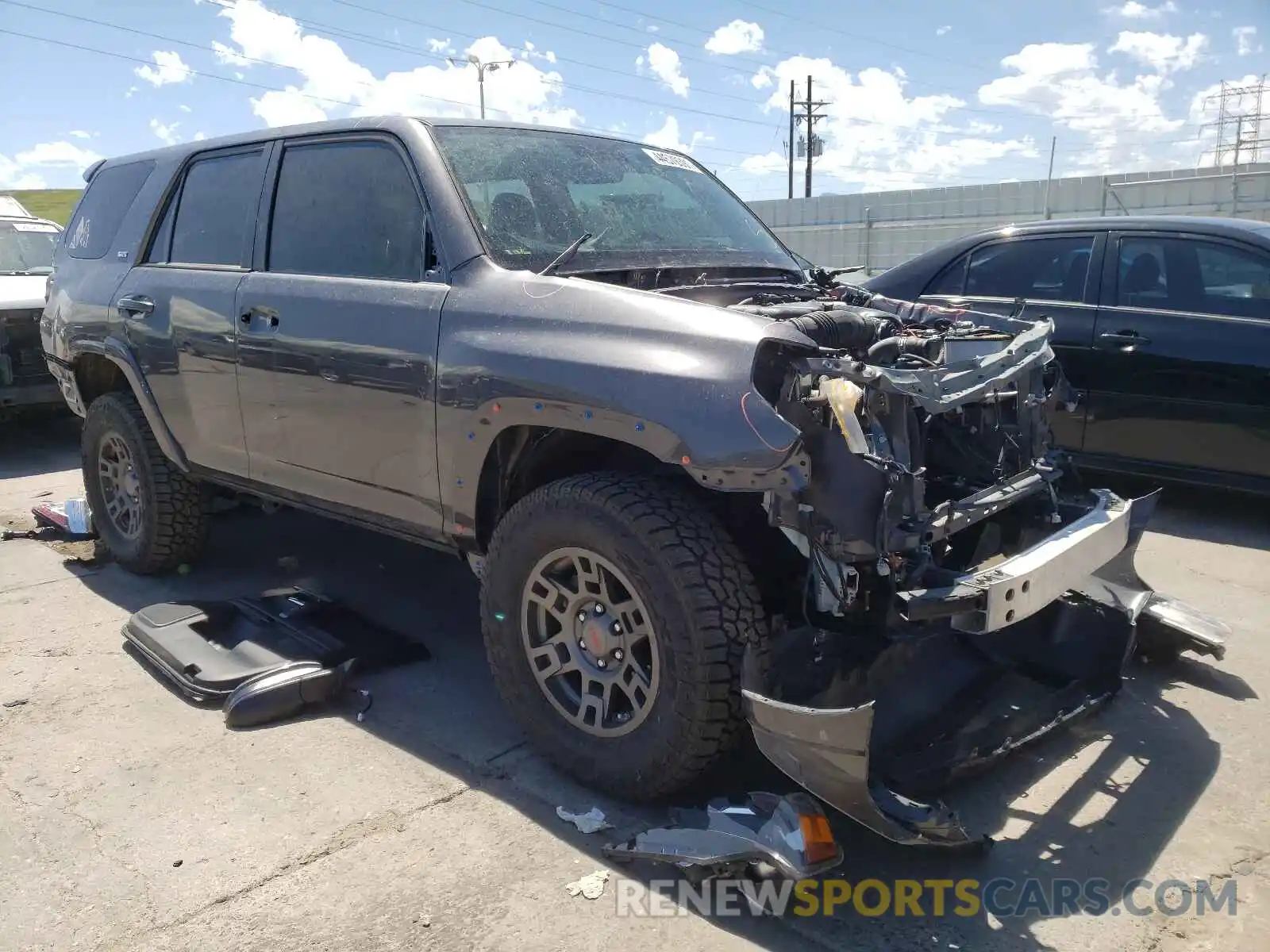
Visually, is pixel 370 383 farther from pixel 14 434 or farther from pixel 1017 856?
pixel 14 434

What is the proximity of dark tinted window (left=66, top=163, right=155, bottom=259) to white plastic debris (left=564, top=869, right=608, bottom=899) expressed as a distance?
4.05 metres

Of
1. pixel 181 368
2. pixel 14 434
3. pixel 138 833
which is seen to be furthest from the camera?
pixel 14 434

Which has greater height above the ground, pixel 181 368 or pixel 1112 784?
pixel 181 368

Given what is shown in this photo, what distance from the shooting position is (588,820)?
282cm

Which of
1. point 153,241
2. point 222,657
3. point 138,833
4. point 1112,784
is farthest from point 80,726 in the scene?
point 1112,784

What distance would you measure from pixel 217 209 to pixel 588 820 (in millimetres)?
3087

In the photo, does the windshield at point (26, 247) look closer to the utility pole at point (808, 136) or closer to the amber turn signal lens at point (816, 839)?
the amber turn signal lens at point (816, 839)

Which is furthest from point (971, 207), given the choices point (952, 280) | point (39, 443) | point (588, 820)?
point (588, 820)

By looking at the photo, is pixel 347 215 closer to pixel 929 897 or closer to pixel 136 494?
pixel 136 494

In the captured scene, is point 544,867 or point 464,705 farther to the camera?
point 464,705

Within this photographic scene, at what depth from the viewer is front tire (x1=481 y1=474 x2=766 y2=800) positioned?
2.61 meters

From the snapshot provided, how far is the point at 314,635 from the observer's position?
3.97m

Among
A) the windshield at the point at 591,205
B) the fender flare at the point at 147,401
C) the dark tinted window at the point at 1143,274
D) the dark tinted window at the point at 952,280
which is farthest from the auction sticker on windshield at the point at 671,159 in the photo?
the dark tinted window at the point at 1143,274

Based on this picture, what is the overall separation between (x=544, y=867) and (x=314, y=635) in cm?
172
